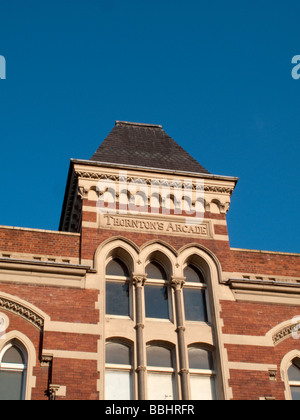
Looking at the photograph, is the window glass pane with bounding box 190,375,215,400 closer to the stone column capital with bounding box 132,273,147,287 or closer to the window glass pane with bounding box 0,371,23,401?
the stone column capital with bounding box 132,273,147,287

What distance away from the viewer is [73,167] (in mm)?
20125

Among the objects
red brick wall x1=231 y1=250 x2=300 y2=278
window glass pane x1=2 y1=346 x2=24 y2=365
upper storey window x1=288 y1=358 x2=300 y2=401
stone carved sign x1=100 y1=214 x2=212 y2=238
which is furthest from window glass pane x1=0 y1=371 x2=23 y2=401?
upper storey window x1=288 y1=358 x2=300 y2=401

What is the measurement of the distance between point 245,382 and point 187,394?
1510mm

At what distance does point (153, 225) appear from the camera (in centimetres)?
1966

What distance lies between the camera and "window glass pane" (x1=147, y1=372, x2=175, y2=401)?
666 inches

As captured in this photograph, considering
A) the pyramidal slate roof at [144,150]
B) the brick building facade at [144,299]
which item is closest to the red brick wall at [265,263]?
the brick building facade at [144,299]

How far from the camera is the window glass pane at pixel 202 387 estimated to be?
1720cm

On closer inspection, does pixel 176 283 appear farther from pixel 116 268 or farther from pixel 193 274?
pixel 116 268

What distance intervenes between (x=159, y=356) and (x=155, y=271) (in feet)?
8.38

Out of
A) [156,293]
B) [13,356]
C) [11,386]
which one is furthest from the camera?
[156,293]

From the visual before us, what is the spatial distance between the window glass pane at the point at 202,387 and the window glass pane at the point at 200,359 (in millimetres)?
284

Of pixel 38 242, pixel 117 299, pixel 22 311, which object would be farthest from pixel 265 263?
pixel 22 311
